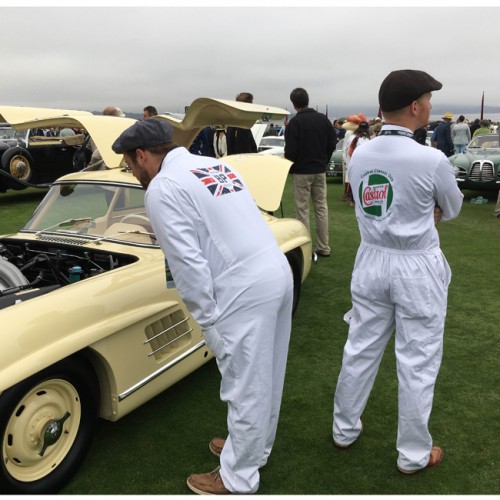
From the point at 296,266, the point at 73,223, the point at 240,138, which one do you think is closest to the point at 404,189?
the point at 296,266

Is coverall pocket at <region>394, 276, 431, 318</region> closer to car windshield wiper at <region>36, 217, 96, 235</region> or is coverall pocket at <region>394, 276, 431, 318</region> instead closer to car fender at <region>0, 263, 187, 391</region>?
car fender at <region>0, 263, 187, 391</region>

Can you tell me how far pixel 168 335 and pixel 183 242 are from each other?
3.48 feet

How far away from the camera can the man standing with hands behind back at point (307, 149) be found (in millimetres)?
5895

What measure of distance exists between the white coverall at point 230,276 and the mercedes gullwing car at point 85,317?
28 cm

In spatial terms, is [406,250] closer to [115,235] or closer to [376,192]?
[376,192]

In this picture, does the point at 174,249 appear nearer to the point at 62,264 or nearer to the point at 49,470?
the point at 49,470

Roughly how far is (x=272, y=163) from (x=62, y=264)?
1.92 metres

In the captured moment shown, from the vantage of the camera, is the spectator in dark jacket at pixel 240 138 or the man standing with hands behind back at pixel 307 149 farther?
the spectator in dark jacket at pixel 240 138

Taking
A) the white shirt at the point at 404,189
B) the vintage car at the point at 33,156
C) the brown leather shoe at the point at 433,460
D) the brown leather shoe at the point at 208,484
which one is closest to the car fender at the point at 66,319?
the brown leather shoe at the point at 208,484

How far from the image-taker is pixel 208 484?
230 cm

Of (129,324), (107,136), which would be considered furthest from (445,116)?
(129,324)

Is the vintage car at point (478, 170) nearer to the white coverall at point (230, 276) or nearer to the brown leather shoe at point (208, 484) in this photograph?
the white coverall at point (230, 276)

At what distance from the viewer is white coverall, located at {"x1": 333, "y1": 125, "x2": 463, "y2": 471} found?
86.5 inches

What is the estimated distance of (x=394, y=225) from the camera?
88.7 inches
